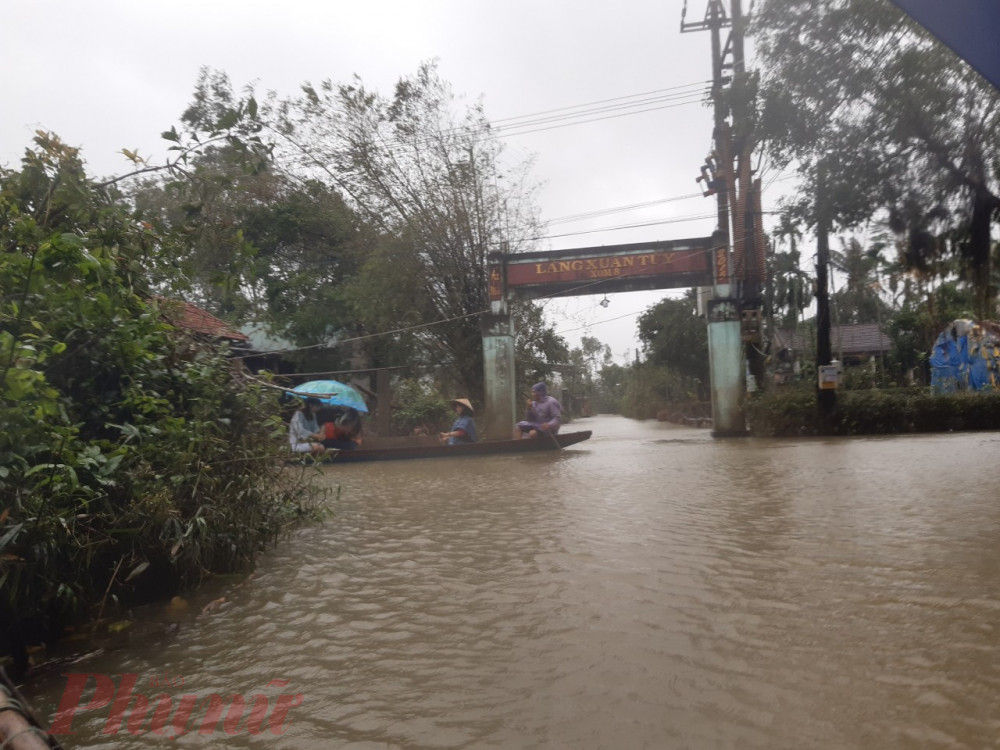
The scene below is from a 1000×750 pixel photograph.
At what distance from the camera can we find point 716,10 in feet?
61.8

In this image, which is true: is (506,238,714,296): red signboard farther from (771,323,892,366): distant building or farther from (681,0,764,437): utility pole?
(771,323,892,366): distant building

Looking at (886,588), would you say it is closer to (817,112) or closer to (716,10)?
(817,112)

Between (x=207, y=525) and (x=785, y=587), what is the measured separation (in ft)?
11.0

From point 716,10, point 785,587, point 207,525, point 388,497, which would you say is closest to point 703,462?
point 388,497

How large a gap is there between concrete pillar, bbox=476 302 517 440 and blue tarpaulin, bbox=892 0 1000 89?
1386 cm

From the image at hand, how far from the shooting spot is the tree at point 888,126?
329 inches

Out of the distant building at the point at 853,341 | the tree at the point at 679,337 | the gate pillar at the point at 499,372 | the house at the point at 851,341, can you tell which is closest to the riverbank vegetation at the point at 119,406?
the gate pillar at the point at 499,372

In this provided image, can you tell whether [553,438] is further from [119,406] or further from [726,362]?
[119,406]

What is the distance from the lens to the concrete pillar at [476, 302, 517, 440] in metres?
17.9

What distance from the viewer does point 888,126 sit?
346 inches

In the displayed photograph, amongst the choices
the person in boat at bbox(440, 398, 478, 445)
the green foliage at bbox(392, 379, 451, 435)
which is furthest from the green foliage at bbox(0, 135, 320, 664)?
the green foliage at bbox(392, 379, 451, 435)

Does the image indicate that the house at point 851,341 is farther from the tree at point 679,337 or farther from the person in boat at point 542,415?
the person in boat at point 542,415

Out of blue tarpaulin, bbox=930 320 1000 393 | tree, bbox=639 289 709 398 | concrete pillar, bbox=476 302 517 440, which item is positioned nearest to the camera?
concrete pillar, bbox=476 302 517 440

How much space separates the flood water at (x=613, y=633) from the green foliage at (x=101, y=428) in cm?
37
